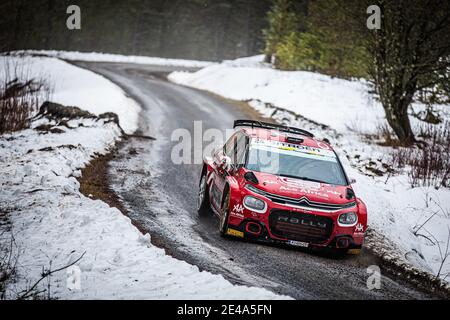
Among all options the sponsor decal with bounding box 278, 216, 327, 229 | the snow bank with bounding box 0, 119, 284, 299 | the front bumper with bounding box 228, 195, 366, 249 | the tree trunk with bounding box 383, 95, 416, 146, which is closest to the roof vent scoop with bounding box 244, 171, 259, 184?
the front bumper with bounding box 228, 195, 366, 249

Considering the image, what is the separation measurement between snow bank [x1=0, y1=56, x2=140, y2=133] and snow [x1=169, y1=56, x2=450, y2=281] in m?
6.71

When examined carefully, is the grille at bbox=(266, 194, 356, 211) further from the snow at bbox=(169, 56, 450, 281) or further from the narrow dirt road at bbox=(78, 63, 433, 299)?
the snow at bbox=(169, 56, 450, 281)

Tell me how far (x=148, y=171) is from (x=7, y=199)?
4.72m

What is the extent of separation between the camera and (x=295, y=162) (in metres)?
8.23

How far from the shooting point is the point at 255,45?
66.0 meters

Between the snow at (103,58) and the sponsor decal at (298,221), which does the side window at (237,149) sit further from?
the snow at (103,58)

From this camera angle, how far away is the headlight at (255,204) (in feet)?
23.6

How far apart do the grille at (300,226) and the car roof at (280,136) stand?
2.01 m

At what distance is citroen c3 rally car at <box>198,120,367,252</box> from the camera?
23.6 ft

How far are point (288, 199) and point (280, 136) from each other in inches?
83.4

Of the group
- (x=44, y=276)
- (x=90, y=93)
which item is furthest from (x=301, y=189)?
(x=90, y=93)

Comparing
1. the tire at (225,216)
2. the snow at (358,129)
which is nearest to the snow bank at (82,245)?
the tire at (225,216)

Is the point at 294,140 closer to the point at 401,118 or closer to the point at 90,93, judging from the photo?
the point at 401,118
